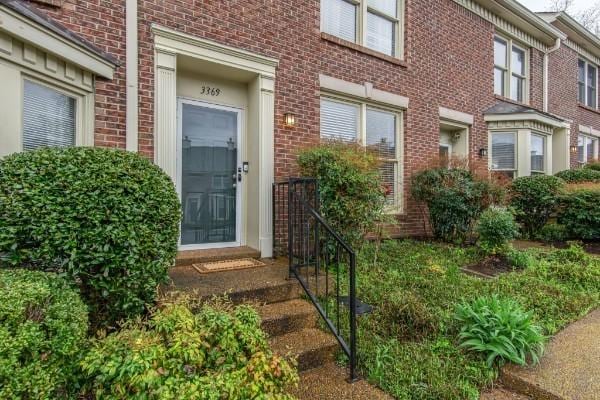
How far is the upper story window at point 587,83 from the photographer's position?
11.1 meters

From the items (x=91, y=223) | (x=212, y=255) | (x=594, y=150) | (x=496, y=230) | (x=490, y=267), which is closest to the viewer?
(x=91, y=223)

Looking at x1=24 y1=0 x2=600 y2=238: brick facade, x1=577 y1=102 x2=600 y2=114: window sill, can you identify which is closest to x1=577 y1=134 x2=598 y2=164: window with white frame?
x1=577 y1=102 x2=600 y2=114: window sill

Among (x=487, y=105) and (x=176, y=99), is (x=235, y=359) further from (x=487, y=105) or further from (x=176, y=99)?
(x=487, y=105)

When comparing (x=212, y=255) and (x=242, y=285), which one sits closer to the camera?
(x=242, y=285)

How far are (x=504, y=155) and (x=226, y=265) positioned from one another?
7.26 m

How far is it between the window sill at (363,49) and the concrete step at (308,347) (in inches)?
172

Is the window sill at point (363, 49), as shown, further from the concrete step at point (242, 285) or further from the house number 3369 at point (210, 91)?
the concrete step at point (242, 285)

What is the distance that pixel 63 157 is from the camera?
2389mm

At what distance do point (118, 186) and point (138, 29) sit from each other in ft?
7.70

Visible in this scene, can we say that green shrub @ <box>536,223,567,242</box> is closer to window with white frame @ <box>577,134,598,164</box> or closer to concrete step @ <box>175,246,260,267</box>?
window with white frame @ <box>577,134,598,164</box>

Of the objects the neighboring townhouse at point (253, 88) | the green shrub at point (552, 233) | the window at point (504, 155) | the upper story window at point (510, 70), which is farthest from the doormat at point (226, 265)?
the upper story window at point (510, 70)

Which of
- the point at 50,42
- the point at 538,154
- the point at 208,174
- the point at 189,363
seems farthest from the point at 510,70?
the point at 189,363

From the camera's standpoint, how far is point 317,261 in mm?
3277

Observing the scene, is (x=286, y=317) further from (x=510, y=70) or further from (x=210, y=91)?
(x=510, y=70)
